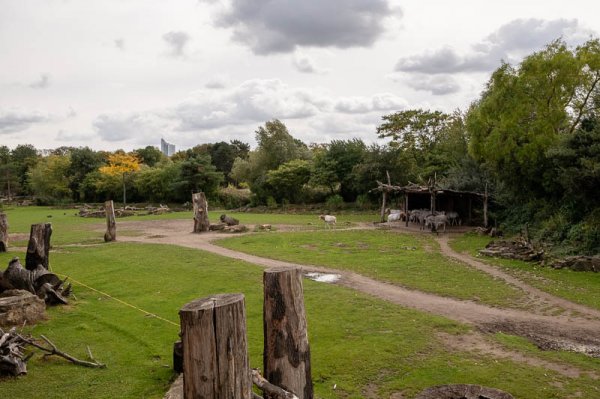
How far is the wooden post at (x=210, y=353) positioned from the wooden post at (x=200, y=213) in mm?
23390

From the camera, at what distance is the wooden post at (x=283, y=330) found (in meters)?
6.05

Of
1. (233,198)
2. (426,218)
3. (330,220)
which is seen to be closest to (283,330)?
(426,218)

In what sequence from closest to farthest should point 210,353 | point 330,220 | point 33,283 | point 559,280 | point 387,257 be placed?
point 210,353, point 33,283, point 559,280, point 387,257, point 330,220

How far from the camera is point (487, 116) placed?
2567cm

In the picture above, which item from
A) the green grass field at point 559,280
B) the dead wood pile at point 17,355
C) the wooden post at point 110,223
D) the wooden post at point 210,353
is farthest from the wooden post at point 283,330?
the wooden post at point 110,223

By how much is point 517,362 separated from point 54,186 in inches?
2436

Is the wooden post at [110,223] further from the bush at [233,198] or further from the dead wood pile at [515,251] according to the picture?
the bush at [233,198]

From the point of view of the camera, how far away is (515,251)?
60.4 ft

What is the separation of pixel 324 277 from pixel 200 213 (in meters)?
14.2

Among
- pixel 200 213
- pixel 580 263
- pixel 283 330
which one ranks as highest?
pixel 200 213

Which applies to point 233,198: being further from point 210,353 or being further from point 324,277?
point 210,353

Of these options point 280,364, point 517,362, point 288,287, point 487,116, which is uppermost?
point 487,116

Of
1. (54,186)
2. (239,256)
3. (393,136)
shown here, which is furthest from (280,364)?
(54,186)

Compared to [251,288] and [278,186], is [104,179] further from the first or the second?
[251,288]
